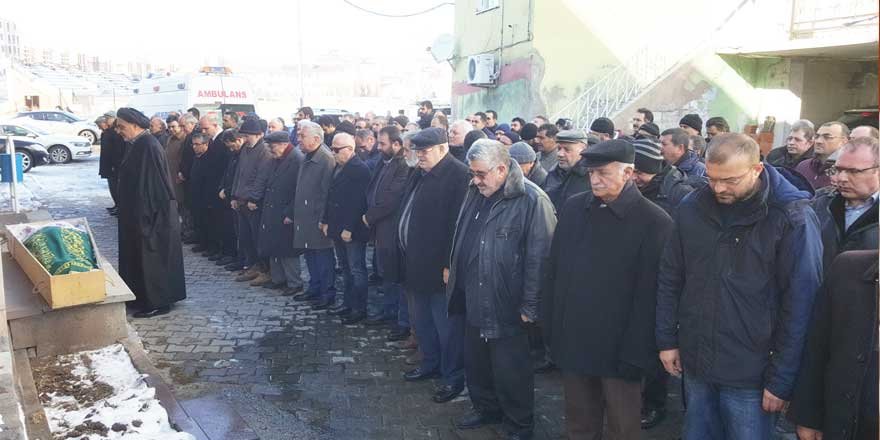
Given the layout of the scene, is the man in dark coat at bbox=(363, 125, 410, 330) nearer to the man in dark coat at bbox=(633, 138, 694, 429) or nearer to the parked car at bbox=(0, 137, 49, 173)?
the man in dark coat at bbox=(633, 138, 694, 429)

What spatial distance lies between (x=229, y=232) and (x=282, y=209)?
2147 millimetres

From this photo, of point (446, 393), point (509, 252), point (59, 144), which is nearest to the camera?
point (509, 252)

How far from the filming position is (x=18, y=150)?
18328mm

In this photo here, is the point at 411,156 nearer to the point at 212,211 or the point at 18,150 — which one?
the point at 212,211

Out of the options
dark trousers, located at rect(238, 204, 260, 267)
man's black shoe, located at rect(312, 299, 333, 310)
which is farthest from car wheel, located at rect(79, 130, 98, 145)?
man's black shoe, located at rect(312, 299, 333, 310)

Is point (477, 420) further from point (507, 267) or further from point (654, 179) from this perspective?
point (654, 179)

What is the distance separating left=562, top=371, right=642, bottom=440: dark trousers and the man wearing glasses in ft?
10.7

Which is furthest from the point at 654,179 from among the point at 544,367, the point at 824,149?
the point at 824,149

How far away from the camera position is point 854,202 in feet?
11.6

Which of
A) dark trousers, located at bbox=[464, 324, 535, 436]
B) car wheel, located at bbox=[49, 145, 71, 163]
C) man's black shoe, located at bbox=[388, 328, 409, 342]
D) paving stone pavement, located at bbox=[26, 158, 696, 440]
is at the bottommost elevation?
paving stone pavement, located at bbox=[26, 158, 696, 440]

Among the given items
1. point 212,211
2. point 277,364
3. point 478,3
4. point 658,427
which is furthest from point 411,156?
point 478,3

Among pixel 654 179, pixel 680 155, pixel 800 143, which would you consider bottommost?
pixel 654 179

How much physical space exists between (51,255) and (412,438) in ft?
11.7

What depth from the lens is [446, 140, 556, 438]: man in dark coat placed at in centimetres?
395
